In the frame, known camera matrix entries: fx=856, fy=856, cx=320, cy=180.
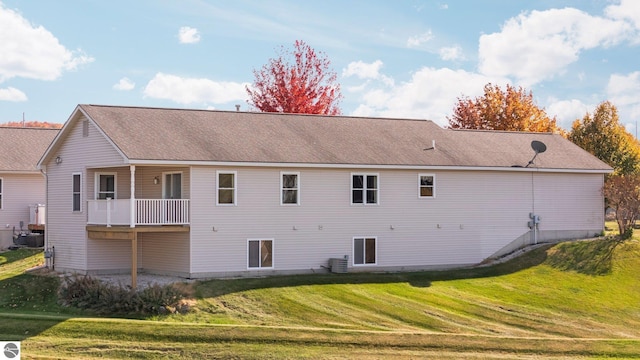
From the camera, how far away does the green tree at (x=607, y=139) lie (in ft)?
178

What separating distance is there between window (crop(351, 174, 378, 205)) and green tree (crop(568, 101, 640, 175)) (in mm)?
25668

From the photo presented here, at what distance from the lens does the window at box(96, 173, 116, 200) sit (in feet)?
107

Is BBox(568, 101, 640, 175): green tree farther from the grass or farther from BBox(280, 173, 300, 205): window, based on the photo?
BBox(280, 173, 300, 205): window

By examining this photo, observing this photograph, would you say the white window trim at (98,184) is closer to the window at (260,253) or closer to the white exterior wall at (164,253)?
the white exterior wall at (164,253)

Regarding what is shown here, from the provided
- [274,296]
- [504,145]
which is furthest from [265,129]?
[504,145]

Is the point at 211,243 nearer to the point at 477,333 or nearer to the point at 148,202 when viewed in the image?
the point at 148,202

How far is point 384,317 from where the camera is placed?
27500 millimetres

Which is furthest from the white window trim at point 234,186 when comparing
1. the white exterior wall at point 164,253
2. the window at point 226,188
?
the white exterior wall at point 164,253

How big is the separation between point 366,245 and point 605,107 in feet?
99.6

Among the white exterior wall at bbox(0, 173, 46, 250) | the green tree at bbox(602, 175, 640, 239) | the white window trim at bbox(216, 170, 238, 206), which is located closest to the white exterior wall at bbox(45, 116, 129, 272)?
the white window trim at bbox(216, 170, 238, 206)

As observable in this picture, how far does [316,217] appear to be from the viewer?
32500 mm

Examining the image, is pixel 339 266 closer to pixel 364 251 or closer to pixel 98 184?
pixel 364 251

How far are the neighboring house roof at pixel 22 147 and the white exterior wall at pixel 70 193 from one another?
6501mm

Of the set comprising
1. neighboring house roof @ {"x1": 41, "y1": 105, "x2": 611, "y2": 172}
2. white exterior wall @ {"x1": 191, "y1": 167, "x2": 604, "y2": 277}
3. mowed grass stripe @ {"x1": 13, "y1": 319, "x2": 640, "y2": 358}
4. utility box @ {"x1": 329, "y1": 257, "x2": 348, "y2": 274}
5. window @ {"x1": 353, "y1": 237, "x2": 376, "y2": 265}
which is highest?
neighboring house roof @ {"x1": 41, "y1": 105, "x2": 611, "y2": 172}
